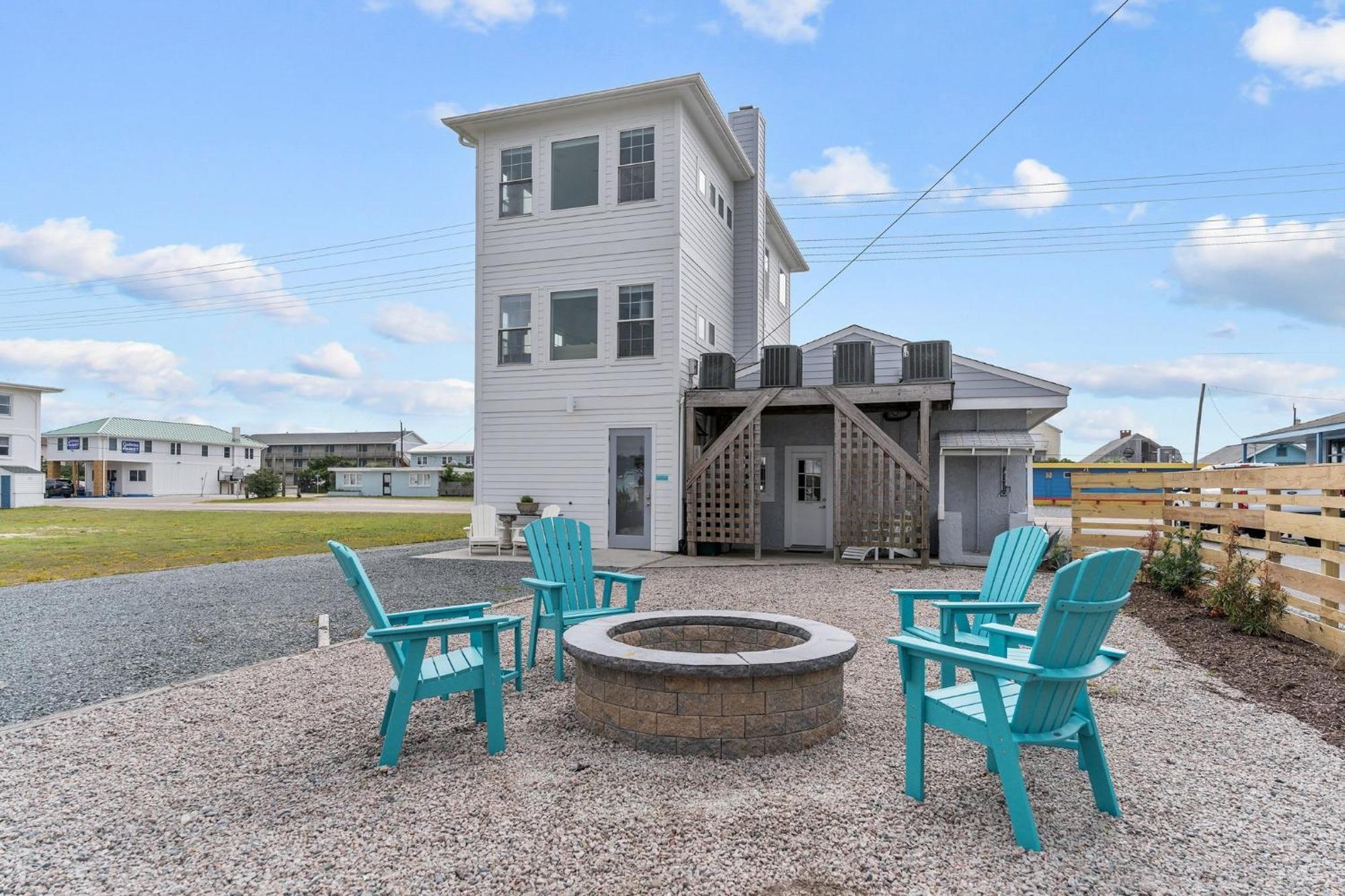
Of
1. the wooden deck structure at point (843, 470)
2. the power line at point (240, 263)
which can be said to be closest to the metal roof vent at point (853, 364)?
the wooden deck structure at point (843, 470)

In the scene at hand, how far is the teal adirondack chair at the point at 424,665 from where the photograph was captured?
320 cm

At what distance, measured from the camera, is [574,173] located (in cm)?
1272

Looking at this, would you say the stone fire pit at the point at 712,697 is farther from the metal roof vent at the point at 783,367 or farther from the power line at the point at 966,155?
the metal roof vent at the point at 783,367

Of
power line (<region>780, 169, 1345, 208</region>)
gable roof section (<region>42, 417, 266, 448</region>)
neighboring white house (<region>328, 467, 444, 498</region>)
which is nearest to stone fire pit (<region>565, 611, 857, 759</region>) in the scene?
power line (<region>780, 169, 1345, 208</region>)

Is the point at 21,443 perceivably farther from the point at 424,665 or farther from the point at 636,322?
the point at 424,665

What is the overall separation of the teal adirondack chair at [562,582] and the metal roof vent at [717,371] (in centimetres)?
707

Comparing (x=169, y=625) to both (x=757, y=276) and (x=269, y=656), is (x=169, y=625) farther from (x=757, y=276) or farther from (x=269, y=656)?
(x=757, y=276)

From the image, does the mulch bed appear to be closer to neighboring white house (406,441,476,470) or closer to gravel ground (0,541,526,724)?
gravel ground (0,541,526,724)

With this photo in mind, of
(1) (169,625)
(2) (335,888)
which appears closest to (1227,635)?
(2) (335,888)

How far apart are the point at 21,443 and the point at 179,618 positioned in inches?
1361

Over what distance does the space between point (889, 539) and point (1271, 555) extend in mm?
4983

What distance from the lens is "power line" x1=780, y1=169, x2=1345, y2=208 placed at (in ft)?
52.4

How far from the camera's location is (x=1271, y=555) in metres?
6.38

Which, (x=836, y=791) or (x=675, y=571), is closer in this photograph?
(x=836, y=791)
